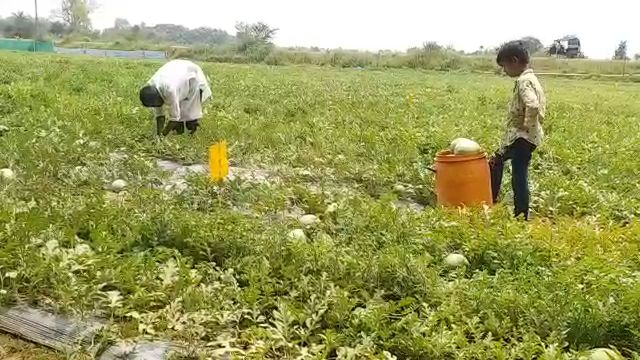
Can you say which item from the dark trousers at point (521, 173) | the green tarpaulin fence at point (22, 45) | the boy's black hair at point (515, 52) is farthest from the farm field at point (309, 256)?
the green tarpaulin fence at point (22, 45)

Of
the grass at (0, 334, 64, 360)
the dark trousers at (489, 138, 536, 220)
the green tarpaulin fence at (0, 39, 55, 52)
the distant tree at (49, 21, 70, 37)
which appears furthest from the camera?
the distant tree at (49, 21, 70, 37)

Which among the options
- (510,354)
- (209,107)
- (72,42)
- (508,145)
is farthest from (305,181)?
(72,42)

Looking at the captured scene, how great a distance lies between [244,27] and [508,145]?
181 ft

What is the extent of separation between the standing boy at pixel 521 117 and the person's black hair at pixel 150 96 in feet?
12.0

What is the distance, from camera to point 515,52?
507 centimetres

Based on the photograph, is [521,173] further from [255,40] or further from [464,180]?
[255,40]

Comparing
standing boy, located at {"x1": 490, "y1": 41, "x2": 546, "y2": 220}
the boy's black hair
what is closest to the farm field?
standing boy, located at {"x1": 490, "y1": 41, "x2": 546, "y2": 220}

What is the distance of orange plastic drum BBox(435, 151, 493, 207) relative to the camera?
205 inches

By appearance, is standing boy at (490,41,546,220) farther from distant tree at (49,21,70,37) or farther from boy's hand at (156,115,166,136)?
distant tree at (49,21,70,37)

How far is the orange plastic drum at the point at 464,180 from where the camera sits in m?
5.20

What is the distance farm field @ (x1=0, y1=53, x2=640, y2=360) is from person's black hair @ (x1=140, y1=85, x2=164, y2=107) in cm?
47

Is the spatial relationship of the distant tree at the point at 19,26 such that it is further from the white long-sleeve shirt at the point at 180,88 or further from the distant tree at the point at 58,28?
the white long-sleeve shirt at the point at 180,88

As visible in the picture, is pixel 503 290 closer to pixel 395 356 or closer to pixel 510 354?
pixel 510 354

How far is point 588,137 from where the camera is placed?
31.6 ft
